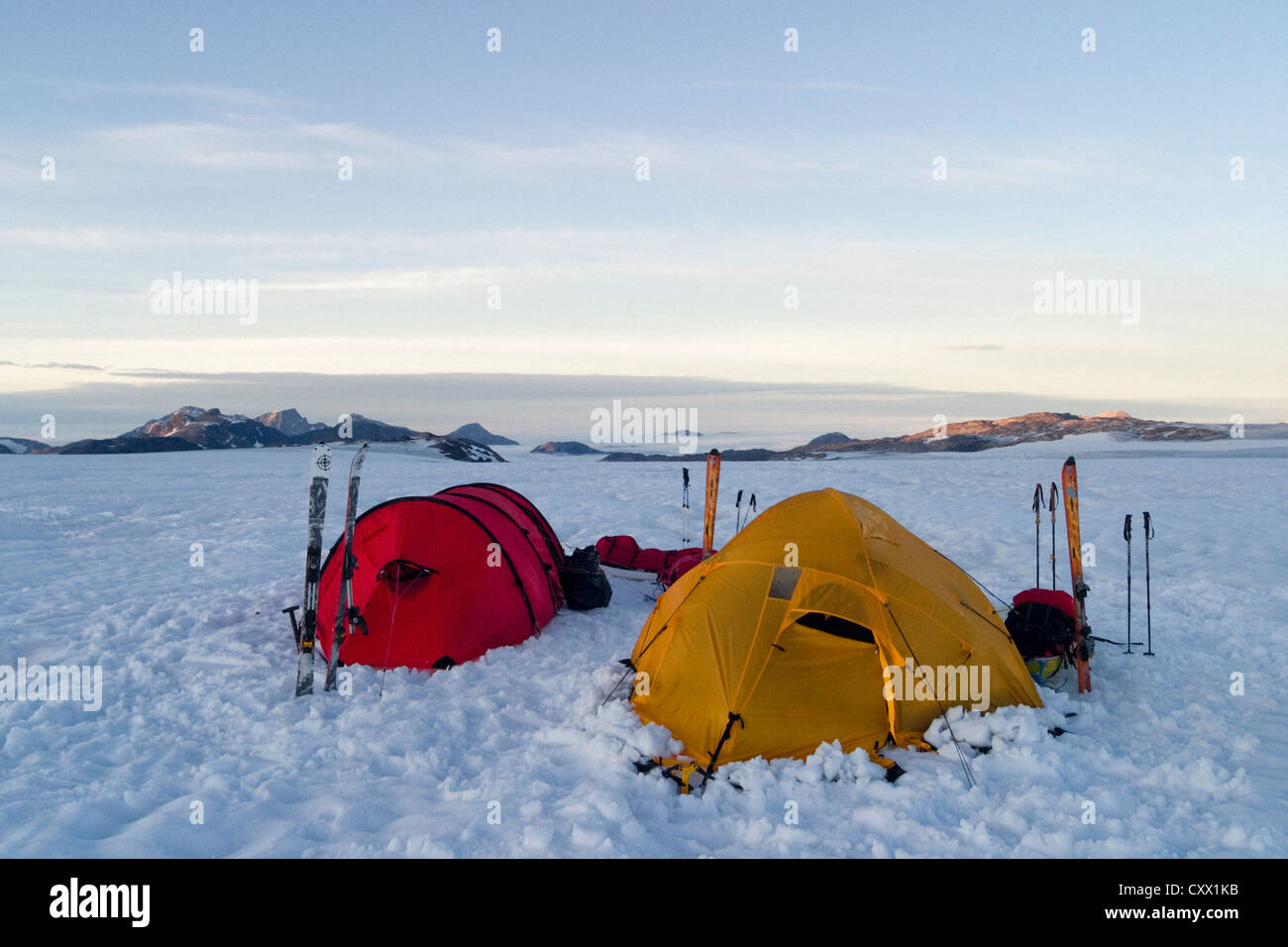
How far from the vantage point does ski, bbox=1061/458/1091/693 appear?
7.64 meters

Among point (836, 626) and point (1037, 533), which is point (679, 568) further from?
point (836, 626)

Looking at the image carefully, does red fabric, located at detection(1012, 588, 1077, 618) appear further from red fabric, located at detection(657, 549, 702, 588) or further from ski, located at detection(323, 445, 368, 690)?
ski, located at detection(323, 445, 368, 690)

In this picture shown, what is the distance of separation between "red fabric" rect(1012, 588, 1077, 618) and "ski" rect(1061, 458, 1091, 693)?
1.06 ft

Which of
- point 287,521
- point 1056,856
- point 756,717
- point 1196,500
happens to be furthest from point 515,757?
point 1196,500

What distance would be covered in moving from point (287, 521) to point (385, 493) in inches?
187

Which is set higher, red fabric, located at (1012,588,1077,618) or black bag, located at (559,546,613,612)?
red fabric, located at (1012,588,1077,618)

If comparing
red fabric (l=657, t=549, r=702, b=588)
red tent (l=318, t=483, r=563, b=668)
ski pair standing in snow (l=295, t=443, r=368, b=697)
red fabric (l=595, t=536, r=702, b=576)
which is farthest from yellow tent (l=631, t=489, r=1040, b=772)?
red fabric (l=595, t=536, r=702, b=576)

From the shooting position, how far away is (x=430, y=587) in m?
8.61

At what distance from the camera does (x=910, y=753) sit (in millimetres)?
6141

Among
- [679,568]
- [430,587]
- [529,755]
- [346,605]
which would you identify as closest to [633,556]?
[679,568]

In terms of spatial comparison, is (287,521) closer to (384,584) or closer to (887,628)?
(384,584)

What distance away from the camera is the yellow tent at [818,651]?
6277 mm

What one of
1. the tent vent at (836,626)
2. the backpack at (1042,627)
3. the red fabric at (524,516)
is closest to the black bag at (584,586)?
the red fabric at (524,516)
